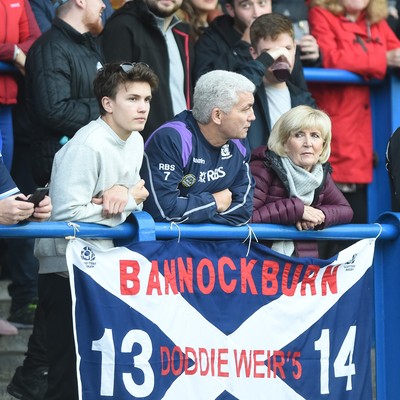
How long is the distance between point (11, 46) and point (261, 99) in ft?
4.99

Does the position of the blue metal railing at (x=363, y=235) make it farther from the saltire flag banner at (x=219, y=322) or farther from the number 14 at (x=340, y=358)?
the number 14 at (x=340, y=358)

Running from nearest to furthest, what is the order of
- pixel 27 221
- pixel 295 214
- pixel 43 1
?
pixel 27 221, pixel 295 214, pixel 43 1

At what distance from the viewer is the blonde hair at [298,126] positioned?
609cm

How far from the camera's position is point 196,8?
25.7ft

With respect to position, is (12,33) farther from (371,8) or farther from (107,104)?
(371,8)

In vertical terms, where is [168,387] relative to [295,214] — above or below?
below

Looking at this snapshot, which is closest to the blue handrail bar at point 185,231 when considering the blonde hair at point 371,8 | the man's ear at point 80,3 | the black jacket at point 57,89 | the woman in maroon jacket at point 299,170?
the woman in maroon jacket at point 299,170

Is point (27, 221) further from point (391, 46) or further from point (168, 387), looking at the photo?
point (391, 46)

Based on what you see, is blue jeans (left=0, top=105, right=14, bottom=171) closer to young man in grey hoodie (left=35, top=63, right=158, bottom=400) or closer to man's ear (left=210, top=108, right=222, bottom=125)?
young man in grey hoodie (left=35, top=63, right=158, bottom=400)

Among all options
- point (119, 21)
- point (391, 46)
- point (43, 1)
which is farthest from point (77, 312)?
point (391, 46)

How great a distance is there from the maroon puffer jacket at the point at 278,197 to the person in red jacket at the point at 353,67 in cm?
185

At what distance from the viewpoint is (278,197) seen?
6.01m

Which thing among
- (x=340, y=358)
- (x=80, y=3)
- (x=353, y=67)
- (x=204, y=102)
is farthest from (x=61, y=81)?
(x=353, y=67)

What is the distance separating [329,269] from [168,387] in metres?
1.05
